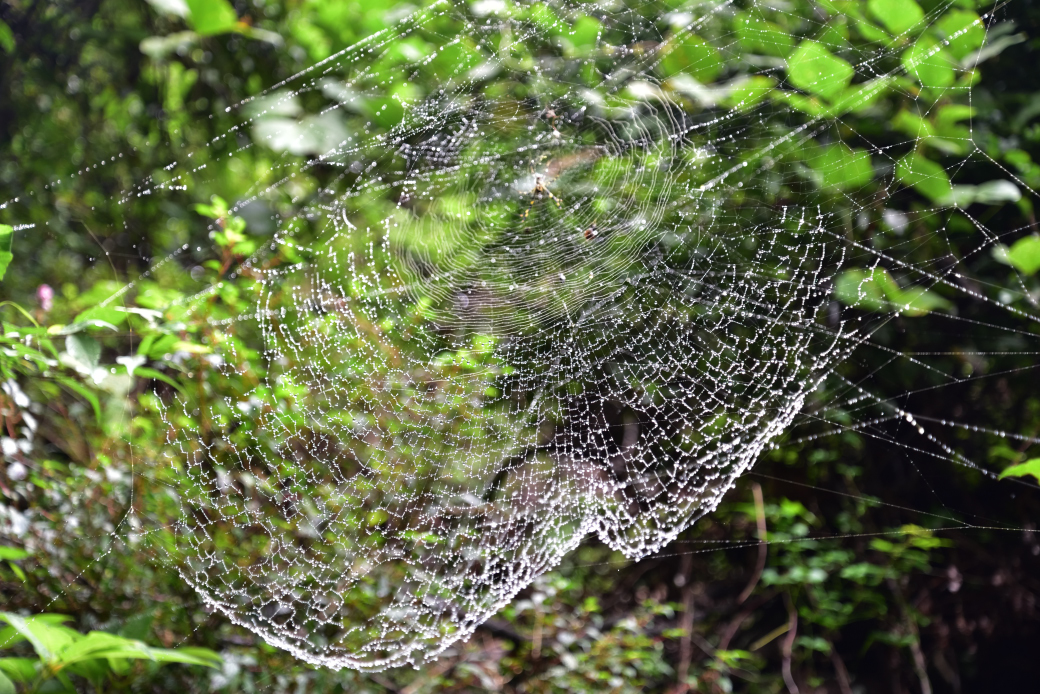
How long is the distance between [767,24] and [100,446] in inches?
79.1

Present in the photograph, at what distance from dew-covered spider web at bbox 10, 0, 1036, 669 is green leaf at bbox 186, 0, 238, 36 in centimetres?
30

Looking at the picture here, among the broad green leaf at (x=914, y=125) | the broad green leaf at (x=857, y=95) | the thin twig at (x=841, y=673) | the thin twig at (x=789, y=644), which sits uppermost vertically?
the broad green leaf at (x=857, y=95)

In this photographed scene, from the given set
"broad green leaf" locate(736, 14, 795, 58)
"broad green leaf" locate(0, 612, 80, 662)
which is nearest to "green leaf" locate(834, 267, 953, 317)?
"broad green leaf" locate(736, 14, 795, 58)

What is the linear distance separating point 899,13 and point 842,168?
1.09ft

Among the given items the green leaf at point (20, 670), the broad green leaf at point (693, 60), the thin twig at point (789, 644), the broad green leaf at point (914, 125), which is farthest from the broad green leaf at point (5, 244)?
the thin twig at point (789, 644)

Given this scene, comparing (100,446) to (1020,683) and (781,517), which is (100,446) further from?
(1020,683)

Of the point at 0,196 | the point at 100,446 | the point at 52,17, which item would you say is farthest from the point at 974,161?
the point at 0,196

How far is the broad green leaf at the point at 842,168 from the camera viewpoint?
1.41m

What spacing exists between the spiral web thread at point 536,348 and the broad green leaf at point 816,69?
0.09 m

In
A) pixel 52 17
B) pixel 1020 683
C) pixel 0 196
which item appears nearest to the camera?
pixel 1020 683

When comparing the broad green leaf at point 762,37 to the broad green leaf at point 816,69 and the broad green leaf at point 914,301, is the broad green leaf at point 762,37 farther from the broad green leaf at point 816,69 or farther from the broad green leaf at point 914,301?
the broad green leaf at point 914,301

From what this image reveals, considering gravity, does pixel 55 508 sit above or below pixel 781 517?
above

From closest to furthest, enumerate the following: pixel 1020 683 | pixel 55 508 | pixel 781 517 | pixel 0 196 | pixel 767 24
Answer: pixel 55 508 < pixel 767 24 < pixel 1020 683 < pixel 781 517 < pixel 0 196

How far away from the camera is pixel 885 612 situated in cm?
187
